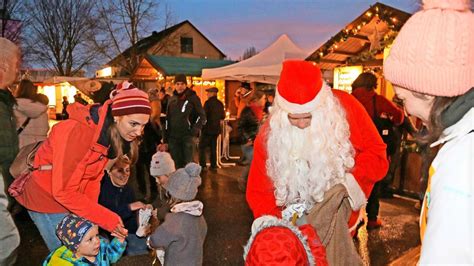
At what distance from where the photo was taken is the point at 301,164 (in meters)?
2.43

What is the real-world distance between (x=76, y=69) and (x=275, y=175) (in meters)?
36.7

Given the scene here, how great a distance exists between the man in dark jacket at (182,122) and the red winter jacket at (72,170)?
5.31 m

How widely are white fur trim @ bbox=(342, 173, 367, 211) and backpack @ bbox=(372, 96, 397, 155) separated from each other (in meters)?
3.32

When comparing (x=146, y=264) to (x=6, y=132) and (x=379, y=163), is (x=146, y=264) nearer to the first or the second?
(x=6, y=132)

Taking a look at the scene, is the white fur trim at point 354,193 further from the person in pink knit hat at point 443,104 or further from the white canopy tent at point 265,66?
the white canopy tent at point 265,66

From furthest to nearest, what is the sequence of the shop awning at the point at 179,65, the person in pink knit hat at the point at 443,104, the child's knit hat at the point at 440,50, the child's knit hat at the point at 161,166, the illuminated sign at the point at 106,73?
the illuminated sign at the point at 106,73 < the shop awning at the point at 179,65 < the child's knit hat at the point at 161,166 < the child's knit hat at the point at 440,50 < the person in pink knit hat at the point at 443,104

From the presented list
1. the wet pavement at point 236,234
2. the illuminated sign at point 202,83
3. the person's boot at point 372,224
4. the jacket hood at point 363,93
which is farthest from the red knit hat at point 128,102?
the illuminated sign at point 202,83

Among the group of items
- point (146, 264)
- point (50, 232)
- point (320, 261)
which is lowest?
point (146, 264)

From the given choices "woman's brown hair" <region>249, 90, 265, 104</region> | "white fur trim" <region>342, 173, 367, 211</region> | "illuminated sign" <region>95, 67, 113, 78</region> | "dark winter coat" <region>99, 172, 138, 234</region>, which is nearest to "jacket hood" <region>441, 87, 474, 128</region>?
"white fur trim" <region>342, 173, 367, 211</region>

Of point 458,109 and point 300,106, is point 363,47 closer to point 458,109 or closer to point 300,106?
point 300,106

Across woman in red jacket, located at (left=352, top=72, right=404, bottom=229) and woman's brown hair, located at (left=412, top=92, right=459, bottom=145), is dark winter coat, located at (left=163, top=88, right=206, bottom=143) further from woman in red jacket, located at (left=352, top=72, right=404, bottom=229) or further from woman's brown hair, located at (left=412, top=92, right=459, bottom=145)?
woman's brown hair, located at (left=412, top=92, right=459, bottom=145)

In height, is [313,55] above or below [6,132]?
above

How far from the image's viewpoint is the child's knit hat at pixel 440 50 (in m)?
1.24

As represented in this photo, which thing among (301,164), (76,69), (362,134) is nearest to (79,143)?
(301,164)
